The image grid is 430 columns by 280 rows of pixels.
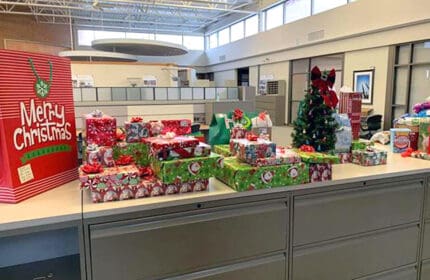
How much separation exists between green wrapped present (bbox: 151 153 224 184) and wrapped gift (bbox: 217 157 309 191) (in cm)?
10

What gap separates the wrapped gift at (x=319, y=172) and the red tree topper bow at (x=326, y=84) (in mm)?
366

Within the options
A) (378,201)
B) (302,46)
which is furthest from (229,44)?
(378,201)

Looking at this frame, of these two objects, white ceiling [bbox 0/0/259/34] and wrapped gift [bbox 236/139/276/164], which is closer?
wrapped gift [bbox 236/139/276/164]

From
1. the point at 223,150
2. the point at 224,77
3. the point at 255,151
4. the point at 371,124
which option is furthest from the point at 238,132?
the point at 224,77

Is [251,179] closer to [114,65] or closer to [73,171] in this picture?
[73,171]

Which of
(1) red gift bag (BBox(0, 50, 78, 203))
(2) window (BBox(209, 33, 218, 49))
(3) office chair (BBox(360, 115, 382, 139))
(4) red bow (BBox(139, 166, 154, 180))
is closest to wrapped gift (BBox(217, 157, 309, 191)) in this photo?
(4) red bow (BBox(139, 166, 154, 180))

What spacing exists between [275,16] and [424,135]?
9388mm

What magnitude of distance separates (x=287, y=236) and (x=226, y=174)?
379mm

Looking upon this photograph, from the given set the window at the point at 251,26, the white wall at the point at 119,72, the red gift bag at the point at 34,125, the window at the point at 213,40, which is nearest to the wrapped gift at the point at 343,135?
the red gift bag at the point at 34,125

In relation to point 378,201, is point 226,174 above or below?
above

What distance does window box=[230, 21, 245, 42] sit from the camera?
12.6 metres

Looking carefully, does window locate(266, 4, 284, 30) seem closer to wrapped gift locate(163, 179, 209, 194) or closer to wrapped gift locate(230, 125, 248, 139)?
wrapped gift locate(230, 125, 248, 139)

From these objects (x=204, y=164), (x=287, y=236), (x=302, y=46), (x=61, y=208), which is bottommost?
(x=287, y=236)

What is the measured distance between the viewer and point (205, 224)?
125cm
